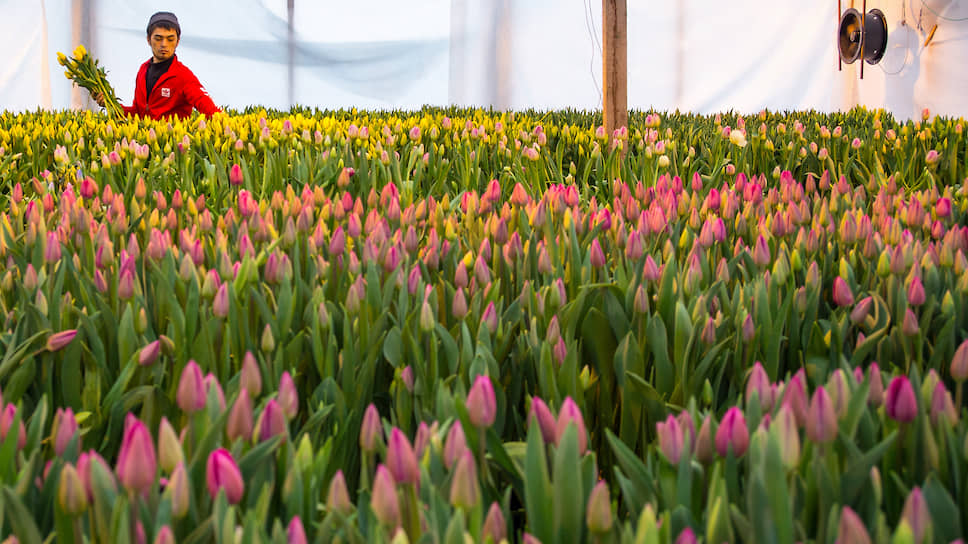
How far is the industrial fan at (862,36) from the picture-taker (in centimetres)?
1252

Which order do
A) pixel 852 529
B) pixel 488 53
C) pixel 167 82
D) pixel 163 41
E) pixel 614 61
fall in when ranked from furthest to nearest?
1. pixel 488 53
2. pixel 167 82
3. pixel 163 41
4. pixel 614 61
5. pixel 852 529

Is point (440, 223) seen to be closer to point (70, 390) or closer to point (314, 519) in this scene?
point (70, 390)

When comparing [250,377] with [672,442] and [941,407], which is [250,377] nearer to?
[672,442]

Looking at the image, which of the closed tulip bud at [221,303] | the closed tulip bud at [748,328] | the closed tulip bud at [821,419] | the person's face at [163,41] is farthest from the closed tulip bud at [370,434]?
the person's face at [163,41]

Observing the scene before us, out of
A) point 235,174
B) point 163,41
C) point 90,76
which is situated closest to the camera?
point 235,174

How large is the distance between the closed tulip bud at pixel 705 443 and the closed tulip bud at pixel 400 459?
1.00 ft

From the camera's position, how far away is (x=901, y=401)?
2.90 ft

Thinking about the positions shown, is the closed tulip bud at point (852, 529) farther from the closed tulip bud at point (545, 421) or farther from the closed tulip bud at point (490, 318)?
the closed tulip bud at point (490, 318)

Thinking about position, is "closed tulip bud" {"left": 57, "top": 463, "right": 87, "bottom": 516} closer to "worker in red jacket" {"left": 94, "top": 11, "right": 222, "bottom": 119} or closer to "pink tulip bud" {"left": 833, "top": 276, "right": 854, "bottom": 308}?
"pink tulip bud" {"left": 833, "top": 276, "right": 854, "bottom": 308}

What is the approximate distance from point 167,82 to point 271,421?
6896mm

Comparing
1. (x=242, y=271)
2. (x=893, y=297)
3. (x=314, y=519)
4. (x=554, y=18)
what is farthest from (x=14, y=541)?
(x=554, y=18)

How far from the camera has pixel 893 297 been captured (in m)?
1.49

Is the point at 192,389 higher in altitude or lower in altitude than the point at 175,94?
lower

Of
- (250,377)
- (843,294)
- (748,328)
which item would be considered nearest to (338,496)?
(250,377)
